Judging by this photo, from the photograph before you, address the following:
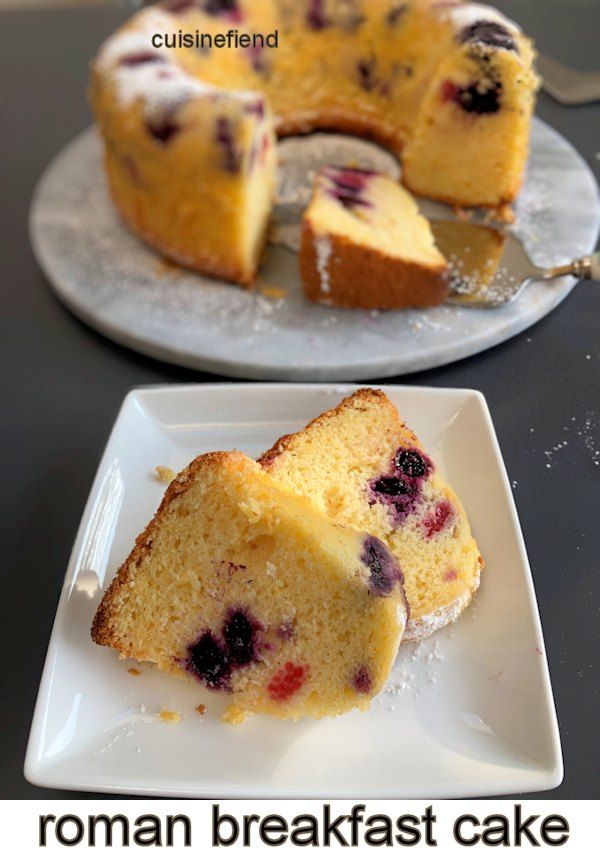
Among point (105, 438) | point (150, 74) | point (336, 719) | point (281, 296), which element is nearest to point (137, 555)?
point (336, 719)

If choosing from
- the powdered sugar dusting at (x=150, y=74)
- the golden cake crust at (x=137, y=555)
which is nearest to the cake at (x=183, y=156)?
the powdered sugar dusting at (x=150, y=74)

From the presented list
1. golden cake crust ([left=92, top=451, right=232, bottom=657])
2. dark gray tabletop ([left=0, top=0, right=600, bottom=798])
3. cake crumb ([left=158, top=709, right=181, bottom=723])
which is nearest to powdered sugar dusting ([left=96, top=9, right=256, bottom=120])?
dark gray tabletop ([left=0, top=0, right=600, bottom=798])

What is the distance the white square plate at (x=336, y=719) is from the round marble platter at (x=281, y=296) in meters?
0.50

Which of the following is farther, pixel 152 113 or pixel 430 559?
pixel 152 113

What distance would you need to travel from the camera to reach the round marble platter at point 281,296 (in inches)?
71.7

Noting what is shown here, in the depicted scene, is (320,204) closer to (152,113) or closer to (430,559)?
(152,113)

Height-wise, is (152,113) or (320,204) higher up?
(152,113)

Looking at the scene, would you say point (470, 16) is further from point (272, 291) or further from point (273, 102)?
point (272, 291)

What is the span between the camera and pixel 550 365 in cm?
183

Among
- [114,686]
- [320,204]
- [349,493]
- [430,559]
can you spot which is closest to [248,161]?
[320,204]

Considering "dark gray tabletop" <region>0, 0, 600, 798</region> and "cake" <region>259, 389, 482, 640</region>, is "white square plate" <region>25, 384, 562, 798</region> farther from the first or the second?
"dark gray tabletop" <region>0, 0, 600, 798</region>

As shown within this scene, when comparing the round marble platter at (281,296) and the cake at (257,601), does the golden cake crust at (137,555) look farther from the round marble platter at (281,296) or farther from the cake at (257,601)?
the round marble platter at (281,296)

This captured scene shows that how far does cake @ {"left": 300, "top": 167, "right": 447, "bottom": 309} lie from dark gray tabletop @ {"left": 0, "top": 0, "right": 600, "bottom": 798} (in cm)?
20

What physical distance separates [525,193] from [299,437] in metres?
1.17
